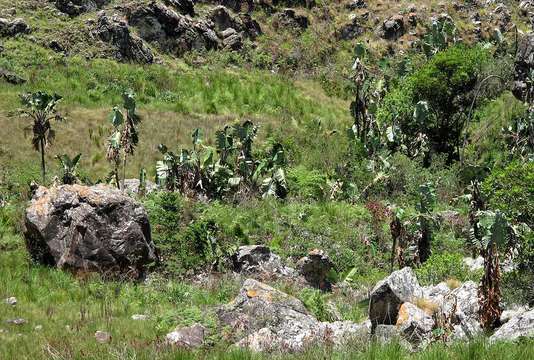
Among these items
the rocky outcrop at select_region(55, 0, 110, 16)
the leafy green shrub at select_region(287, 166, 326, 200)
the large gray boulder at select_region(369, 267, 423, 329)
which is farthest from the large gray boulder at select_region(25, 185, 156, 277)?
the rocky outcrop at select_region(55, 0, 110, 16)

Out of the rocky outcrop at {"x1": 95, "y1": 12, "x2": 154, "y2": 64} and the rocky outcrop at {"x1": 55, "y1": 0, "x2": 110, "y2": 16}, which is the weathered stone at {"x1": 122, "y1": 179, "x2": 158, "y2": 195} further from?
the rocky outcrop at {"x1": 55, "y1": 0, "x2": 110, "y2": 16}

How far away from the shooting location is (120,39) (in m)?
44.5

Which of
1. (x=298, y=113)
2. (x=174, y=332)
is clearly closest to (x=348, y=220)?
(x=174, y=332)

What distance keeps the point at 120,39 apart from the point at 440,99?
26.1 metres

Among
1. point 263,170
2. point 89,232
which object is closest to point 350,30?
point 263,170

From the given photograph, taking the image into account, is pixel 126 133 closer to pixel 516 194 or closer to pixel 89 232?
pixel 89 232

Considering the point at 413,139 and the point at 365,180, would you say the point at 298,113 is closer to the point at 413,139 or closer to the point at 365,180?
the point at 413,139

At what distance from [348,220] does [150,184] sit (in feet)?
34.5

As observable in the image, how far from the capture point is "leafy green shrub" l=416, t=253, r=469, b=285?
48.9ft

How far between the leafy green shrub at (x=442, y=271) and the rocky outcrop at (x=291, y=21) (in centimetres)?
4450

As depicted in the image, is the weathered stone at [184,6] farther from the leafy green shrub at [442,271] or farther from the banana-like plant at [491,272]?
the banana-like plant at [491,272]

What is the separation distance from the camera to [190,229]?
1741 cm

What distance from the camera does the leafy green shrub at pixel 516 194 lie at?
1246cm

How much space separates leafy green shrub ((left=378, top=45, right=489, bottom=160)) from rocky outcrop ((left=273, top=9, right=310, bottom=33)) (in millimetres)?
22554
